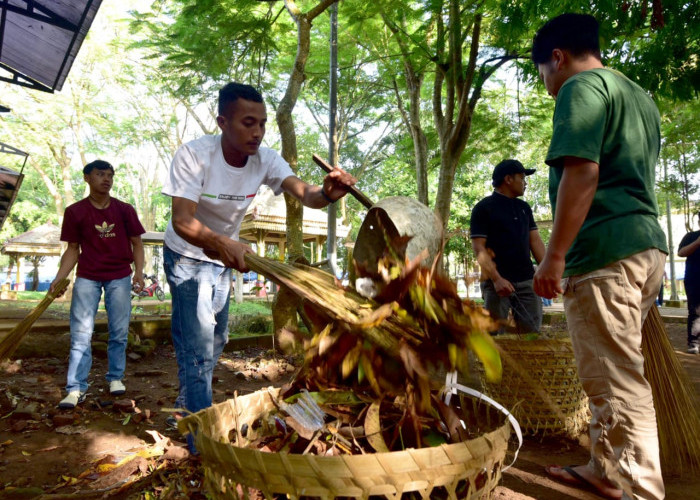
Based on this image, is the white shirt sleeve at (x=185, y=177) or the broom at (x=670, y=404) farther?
the white shirt sleeve at (x=185, y=177)

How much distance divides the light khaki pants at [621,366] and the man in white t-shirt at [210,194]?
1251 mm

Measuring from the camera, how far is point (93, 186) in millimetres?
4059

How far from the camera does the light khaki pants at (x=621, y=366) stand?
1872 mm

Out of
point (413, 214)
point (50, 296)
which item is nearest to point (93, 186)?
point (50, 296)

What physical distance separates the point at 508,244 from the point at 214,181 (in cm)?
239

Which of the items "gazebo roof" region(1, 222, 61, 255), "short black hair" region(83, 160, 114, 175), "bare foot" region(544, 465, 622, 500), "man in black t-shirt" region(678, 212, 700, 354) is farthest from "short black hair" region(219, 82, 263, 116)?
"gazebo roof" region(1, 222, 61, 255)

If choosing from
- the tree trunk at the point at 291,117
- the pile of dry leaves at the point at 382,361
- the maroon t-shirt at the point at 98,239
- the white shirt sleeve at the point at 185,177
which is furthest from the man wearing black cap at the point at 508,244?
the maroon t-shirt at the point at 98,239

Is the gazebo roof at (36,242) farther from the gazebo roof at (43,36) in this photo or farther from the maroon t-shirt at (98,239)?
the maroon t-shirt at (98,239)

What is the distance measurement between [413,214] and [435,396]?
931mm

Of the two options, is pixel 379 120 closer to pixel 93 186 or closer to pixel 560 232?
pixel 93 186

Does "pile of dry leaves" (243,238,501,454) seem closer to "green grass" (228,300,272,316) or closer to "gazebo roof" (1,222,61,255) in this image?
"green grass" (228,300,272,316)

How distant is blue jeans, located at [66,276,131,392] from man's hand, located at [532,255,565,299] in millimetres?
3423

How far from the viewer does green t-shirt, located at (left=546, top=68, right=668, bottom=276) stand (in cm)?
191

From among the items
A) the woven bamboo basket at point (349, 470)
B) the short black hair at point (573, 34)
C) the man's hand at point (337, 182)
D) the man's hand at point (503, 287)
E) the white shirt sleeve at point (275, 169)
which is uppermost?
the short black hair at point (573, 34)
